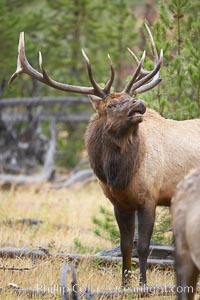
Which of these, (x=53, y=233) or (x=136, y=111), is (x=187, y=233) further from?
(x=53, y=233)

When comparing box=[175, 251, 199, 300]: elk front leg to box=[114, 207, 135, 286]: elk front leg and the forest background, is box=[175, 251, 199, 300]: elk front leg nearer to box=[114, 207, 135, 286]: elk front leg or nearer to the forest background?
box=[114, 207, 135, 286]: elk front leg

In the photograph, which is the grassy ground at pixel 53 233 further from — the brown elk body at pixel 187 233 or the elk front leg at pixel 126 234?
the brown elk body at pixel 187 233

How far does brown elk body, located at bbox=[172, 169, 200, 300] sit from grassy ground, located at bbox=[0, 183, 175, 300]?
132 cm

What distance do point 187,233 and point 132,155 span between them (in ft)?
8.49

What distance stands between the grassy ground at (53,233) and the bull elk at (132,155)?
1.19 feet

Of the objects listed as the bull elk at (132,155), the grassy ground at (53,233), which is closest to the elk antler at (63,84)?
the bull elk at (132,155)

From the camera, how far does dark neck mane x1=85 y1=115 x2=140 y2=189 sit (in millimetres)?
6945

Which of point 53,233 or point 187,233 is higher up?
point 187,233

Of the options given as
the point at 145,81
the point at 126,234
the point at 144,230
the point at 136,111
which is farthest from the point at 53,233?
the point at 136,111

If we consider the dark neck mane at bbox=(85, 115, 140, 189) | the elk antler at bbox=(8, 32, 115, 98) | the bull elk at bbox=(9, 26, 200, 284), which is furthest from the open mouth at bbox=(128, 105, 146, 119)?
the elk antler at bbox=(8, 32, 115, 98)

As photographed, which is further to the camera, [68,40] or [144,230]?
[68,40]

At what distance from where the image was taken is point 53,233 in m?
9.67

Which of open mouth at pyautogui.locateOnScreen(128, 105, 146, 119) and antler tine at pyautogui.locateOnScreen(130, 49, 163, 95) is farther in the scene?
antler tine at pyautogui.locateOnScreen(130, 49, 163, 95)

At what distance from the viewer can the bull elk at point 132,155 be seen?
22.7 ft
